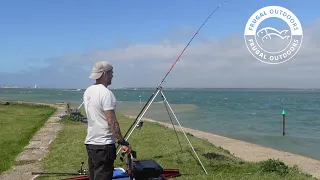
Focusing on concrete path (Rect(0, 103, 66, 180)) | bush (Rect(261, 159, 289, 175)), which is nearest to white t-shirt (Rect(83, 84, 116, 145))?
concrete path (Rect(0, 103, 66, 180))

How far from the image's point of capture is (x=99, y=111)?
4.65 meters

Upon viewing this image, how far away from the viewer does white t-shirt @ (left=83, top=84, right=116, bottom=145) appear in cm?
456

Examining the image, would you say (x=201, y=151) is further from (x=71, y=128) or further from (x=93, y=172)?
(x=71, y=128)

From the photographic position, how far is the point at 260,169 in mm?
7941

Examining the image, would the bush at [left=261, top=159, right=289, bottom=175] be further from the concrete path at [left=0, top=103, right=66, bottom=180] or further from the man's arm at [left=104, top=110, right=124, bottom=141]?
the concrete path at [left=0, top=103, right=66, bottom=180]

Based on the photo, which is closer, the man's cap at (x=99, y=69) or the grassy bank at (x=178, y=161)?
the man's cap at (x=99, y=69)

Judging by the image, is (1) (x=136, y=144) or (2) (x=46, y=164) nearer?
(2) (x=46, y=164)

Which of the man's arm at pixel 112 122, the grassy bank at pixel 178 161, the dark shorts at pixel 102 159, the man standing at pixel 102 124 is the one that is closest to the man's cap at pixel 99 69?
the man standing at pixel 102 124

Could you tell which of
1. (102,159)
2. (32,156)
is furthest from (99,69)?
(32,156)

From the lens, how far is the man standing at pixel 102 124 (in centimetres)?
457

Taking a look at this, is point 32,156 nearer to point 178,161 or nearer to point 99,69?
point 178,161

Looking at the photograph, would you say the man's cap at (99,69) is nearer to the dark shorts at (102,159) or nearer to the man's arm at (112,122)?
the man's arm at (112,122)

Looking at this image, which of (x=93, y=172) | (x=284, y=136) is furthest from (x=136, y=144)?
(x=284, y=136)

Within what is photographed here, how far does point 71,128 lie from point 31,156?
5.96 metres
